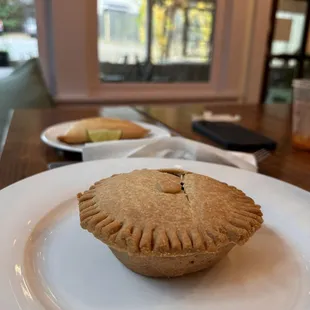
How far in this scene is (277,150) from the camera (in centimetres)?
90

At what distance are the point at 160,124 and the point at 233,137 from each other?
0.29m

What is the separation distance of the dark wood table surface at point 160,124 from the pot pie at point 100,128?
0.16 feet

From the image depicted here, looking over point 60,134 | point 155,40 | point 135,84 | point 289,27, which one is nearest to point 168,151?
point 60,134

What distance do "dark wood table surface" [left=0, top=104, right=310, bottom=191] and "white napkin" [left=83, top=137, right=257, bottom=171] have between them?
0.21ft

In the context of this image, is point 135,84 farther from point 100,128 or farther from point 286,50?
point 100,128

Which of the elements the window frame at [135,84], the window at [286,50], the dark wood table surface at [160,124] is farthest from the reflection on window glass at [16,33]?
the window at [286,50]

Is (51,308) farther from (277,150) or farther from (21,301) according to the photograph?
(277,150)

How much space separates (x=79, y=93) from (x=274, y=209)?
2007 millimetres

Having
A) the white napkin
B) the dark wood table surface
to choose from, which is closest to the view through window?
the dark wood table surface

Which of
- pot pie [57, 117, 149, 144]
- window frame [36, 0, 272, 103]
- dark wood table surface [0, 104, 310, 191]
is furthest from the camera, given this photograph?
window frame [36, 0, 272, 103]

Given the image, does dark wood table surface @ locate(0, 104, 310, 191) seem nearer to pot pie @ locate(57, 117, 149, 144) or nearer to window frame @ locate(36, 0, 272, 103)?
pot pie @ locate(57, 117, 149, 144)

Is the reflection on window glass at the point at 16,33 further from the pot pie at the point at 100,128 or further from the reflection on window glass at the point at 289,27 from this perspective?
the reflection on window glass at the point at 289,27

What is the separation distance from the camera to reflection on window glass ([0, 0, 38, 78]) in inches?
89.2

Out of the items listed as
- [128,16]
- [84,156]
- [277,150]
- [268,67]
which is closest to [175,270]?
[84,156]
